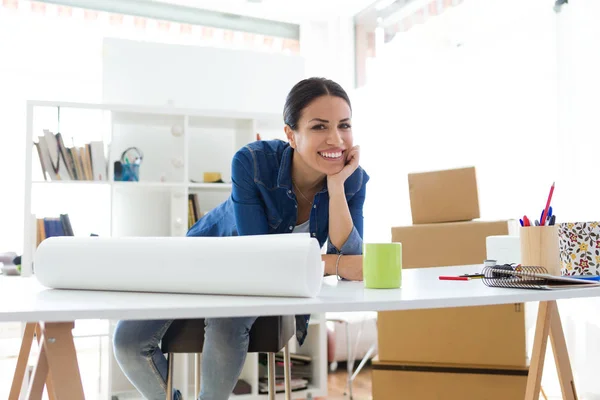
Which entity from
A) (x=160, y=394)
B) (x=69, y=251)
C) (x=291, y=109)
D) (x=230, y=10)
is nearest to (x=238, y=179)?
(x=291, y=109)

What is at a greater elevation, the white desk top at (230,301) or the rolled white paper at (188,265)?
the rolled white paper at (188,265)

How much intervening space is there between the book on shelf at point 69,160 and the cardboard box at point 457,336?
1694mm

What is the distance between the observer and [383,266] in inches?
41.7

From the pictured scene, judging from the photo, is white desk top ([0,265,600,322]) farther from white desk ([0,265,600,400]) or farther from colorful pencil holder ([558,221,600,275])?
colorful pencil holder ([558,221,600,275])

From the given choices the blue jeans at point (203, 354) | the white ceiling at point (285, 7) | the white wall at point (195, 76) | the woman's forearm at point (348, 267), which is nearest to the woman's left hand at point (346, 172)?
the woman's forearm at point (348, 267)

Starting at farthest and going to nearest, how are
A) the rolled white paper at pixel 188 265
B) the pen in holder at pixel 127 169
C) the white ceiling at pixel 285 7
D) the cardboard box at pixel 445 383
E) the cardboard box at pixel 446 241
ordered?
the white ceiling at pixel 285 7, the pen in holder at pixel 127 169, the cardboard box at pixel 446 241, the cardboard box at pixel 445 383, the rolled white paper at pixel 188 265

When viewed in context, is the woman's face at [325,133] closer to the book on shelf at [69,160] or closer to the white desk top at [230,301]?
the white desk top at [230,301]

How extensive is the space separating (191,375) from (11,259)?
124 centimetres

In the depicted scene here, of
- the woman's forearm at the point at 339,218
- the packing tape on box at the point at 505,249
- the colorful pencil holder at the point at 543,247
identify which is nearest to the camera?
the colorful pencil holder at the point at 543,247

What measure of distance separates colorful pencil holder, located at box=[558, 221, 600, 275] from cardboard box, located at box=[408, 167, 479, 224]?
A: 917 mm

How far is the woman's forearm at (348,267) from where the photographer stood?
127cm

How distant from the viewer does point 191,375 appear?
10.1 ft

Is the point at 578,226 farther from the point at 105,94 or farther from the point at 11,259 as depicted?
the point at 105,94

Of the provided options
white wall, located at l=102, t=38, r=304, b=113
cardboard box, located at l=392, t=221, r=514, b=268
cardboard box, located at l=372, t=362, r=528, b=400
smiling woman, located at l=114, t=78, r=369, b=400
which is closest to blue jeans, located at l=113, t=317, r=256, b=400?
smiling woman, located at l=114, t=78, r=369, b=400
